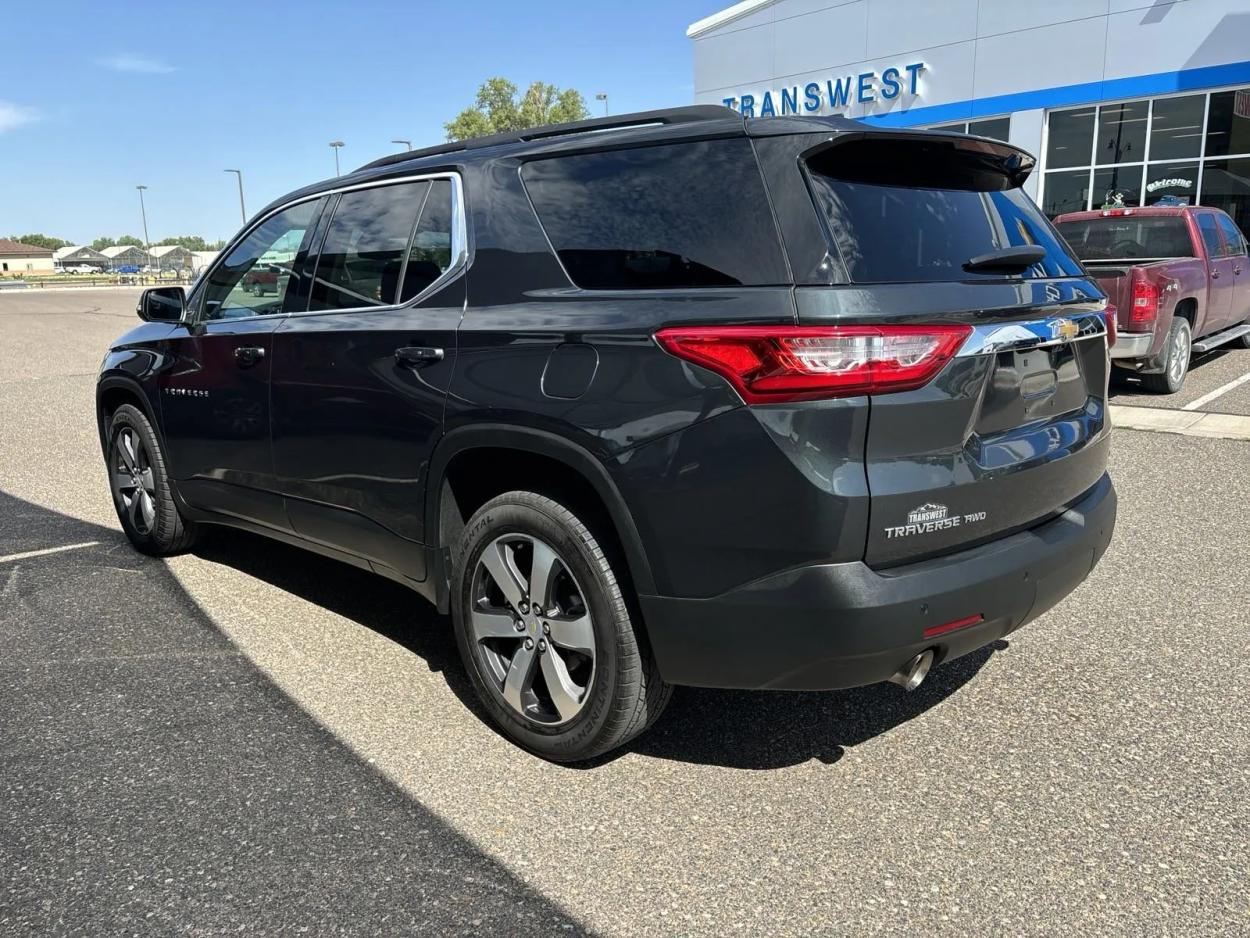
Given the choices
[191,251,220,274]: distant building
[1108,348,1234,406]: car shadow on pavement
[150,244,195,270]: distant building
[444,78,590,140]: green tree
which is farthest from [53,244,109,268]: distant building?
[1108,348,1234,406]: car shadow on pavement

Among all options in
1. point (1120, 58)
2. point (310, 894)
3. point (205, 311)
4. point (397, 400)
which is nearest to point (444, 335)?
point (397, 400)

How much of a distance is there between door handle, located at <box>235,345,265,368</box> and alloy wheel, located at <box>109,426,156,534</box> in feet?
4.00

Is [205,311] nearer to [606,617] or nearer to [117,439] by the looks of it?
[117,439]

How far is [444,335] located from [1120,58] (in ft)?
68.2

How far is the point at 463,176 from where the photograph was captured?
3287mm

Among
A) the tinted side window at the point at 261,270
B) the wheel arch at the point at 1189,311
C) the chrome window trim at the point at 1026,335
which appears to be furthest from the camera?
the wheel arch at the point at 1189,311

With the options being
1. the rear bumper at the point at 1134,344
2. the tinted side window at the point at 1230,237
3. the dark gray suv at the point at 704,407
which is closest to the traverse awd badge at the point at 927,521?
the dark gray suv at the point at 704,407

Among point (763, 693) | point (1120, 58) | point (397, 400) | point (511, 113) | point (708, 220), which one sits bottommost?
point (763, 693)

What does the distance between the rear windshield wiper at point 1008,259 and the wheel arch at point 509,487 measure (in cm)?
117

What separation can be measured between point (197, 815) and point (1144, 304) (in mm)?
8946

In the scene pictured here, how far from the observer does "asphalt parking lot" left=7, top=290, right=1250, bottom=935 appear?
2.32m

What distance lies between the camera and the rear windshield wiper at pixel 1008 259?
106 inches

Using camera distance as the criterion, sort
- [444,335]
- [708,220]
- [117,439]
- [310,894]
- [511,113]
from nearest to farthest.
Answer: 1. [310,894]
2. [708,220]
3. [444,335]
4. [117,439]
5. [511,113]

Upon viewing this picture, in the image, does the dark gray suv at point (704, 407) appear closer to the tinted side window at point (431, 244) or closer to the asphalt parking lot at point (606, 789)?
the tinted side window at point (431, 244)
